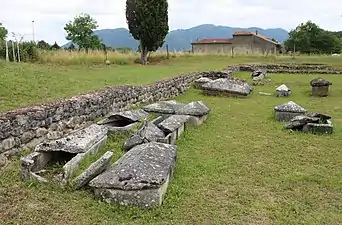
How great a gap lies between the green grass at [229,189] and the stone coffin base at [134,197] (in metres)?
0.09

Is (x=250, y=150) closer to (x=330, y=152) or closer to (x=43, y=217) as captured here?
(x=330, y=152)

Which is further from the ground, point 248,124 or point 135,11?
point 135,11

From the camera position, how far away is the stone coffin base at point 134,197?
15.9 feet

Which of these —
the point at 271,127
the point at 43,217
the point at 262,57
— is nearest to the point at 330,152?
the point at 271,127

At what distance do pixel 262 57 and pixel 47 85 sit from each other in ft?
96.4

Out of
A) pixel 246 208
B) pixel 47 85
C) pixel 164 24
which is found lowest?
pixel 246 208

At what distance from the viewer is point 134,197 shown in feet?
15.9

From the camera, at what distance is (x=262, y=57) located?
3781cm

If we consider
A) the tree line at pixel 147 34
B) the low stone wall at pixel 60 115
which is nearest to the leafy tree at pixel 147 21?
the tree line at pixel 147 34

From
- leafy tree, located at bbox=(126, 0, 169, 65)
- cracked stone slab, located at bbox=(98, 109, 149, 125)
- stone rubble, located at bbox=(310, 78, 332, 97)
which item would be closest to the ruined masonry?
cracked stone slab, located at bbox=(98, 109, 149, 125)

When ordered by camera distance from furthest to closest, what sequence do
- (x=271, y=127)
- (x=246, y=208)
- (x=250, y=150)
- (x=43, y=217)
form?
(x=271, y=127) < (x=250, y=150) < (x=246, y=208) < (x=43, y=217)

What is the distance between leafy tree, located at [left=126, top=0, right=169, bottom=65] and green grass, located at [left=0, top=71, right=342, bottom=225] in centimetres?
2000

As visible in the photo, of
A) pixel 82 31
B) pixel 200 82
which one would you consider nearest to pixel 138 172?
pixel 200 82

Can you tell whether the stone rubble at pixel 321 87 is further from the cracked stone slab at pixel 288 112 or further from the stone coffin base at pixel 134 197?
the stone coffin base at pixel 134 197
